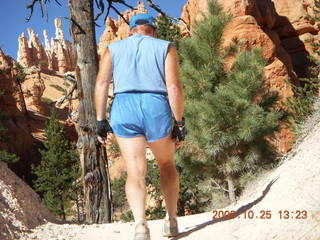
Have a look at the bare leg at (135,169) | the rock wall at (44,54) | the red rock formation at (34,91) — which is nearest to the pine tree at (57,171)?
the red rock formation at (34,91)

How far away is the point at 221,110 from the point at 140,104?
8.06 meters

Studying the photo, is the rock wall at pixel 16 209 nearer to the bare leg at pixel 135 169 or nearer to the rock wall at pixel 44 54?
the bare leg at pixel 135 169

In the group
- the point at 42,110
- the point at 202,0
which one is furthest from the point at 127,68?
the point at 42,110

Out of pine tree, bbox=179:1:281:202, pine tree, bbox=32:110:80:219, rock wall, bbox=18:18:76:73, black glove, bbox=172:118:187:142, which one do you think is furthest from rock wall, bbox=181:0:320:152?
rock wall, bbox=18:18:76:73

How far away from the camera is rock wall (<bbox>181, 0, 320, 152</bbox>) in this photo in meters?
21.1

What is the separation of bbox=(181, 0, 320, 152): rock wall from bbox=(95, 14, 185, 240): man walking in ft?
44.0

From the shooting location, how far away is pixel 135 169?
277cm

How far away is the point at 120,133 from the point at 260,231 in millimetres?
1225

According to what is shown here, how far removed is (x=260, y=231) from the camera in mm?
2803

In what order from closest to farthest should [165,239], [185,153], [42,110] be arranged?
[165,239] < [185,153] < [42,110]

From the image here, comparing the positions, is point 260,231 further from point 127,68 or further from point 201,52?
point 201,52

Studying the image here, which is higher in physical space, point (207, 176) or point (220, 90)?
point (220, 90)

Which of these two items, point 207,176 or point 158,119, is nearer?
point 158,119

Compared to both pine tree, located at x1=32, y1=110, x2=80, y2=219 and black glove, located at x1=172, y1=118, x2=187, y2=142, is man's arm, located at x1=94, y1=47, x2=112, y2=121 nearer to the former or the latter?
black glove, located at x1=172, y1=118, x2=187, y2=142
